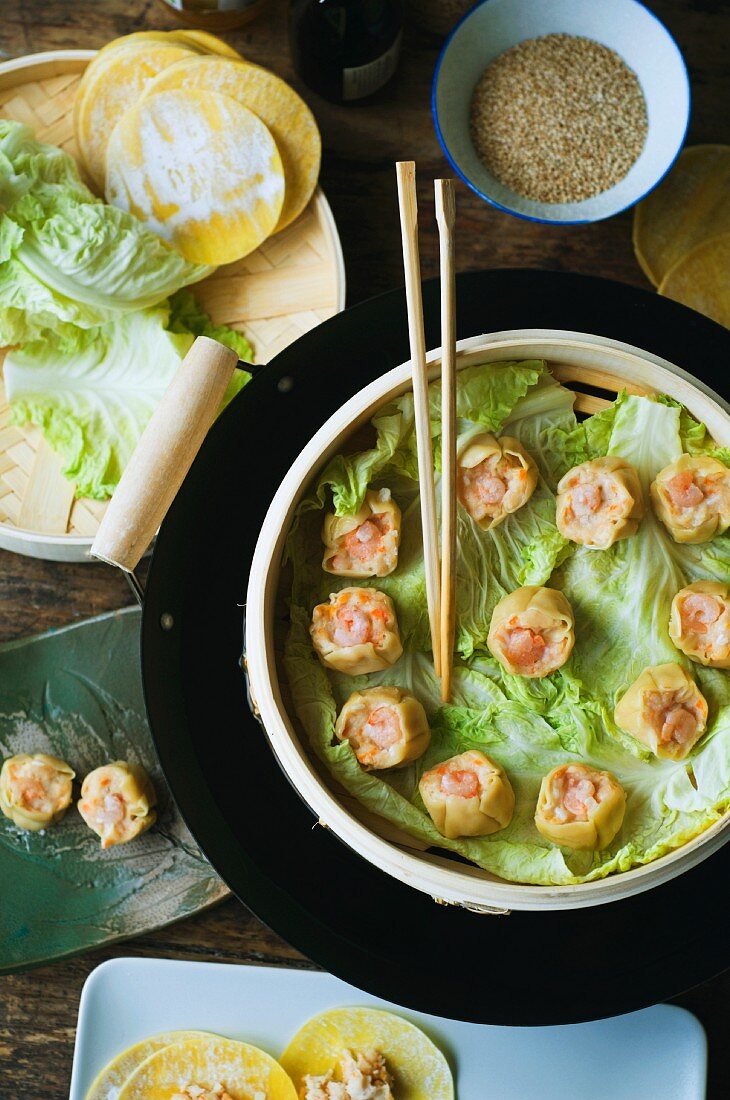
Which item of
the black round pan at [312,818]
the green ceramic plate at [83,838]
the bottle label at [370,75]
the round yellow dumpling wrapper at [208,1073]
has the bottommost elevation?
the round yellow dumpling wrapper at [208,1073]

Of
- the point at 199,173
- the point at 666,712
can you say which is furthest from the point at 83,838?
the point at 199,173

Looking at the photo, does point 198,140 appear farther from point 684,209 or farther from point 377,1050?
point 377,1050

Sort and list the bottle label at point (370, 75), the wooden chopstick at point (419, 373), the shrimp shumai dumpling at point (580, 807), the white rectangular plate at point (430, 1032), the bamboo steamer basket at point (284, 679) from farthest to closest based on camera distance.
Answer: the bottle label at point (370, 75) → the white rectangular plate at point (430, 1032) → the shrimp shumai dumpling at point (580, 807) → the bamboo steamer basket at point (284, 679) → the wooden chopstick at point (419, 373)

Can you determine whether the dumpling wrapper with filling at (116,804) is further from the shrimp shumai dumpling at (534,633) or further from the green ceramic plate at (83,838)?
the shrimp shumai dumpling at (534,633)

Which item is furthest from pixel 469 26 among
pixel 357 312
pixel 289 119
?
pixel 357 312

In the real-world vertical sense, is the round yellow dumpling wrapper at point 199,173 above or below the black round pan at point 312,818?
above

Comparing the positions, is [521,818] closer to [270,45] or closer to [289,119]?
[289,119]

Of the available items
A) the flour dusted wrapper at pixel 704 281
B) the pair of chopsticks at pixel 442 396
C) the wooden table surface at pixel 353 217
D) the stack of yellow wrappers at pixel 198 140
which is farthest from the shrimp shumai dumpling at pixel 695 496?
the stack of yellow wrappers at pixel 198 140
